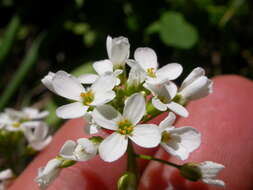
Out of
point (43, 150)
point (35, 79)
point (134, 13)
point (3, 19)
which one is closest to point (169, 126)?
point (43, 150)

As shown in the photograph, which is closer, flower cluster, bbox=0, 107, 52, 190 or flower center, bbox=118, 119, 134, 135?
flower center, bbox=118, 119, 134, 135

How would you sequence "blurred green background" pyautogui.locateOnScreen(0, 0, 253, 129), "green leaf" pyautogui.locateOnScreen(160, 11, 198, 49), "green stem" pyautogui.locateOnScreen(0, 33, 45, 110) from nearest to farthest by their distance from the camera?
"green leaf" pyautogui.locateOnScreen(160, 11, 198, 49)
"blurred green background" pyautogui.locateOnScreen(0, 0, 253, 129)
"green stem" pyautogui.locateOnScreen(0, 33, 45, 110)

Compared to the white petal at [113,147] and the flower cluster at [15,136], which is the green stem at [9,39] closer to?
the flower cluster at [15,136]

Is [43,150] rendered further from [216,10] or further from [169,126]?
[216,10]

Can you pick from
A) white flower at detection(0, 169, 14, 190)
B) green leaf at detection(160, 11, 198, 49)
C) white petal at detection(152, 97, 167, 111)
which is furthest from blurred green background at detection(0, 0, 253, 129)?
white petal at detection(152, 97, 167, 111)

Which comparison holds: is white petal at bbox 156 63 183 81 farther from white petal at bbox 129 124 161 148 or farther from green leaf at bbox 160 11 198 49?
green leaf at bbox 160 11 198 49

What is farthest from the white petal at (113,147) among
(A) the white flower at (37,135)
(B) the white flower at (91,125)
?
(A) the white flower at (37,135)

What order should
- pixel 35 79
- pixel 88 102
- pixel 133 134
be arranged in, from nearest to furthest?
pixel 133 134, pixel 88 102, pixel 35 79
